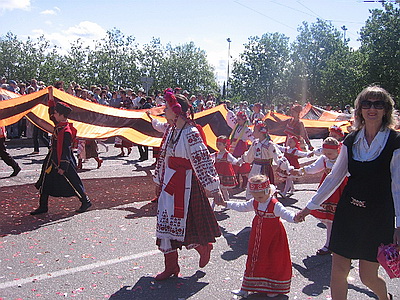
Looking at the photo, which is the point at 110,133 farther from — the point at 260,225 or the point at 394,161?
the point at 394,161

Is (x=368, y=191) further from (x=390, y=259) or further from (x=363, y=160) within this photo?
(x=390, y=259)

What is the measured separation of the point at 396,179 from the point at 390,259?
528 mm

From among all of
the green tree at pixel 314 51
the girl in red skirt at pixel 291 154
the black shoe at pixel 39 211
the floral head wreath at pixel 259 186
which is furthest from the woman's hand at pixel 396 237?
the green tree at pixel 314 51

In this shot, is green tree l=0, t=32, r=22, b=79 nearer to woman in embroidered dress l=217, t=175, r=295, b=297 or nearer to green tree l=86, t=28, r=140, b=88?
green tree l=86, t=28, r=140, b=88

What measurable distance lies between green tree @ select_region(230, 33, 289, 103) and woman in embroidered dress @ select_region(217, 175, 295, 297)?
4922cm

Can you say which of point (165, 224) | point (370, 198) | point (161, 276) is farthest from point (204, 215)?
point (370, 198)

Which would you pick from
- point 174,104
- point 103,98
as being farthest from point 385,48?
point 174,104

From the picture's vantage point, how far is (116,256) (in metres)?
5.35

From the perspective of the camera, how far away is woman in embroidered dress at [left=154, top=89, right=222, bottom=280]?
4.65 m

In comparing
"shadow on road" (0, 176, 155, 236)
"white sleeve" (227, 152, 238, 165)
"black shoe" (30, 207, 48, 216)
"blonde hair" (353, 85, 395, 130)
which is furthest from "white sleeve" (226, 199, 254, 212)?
"black shoe" (30, 207, 48, 216)

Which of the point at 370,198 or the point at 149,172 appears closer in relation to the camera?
the point at 370,198

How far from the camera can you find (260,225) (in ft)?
14.5

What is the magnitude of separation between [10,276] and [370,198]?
3.38 m

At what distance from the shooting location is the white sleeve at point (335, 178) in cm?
356
